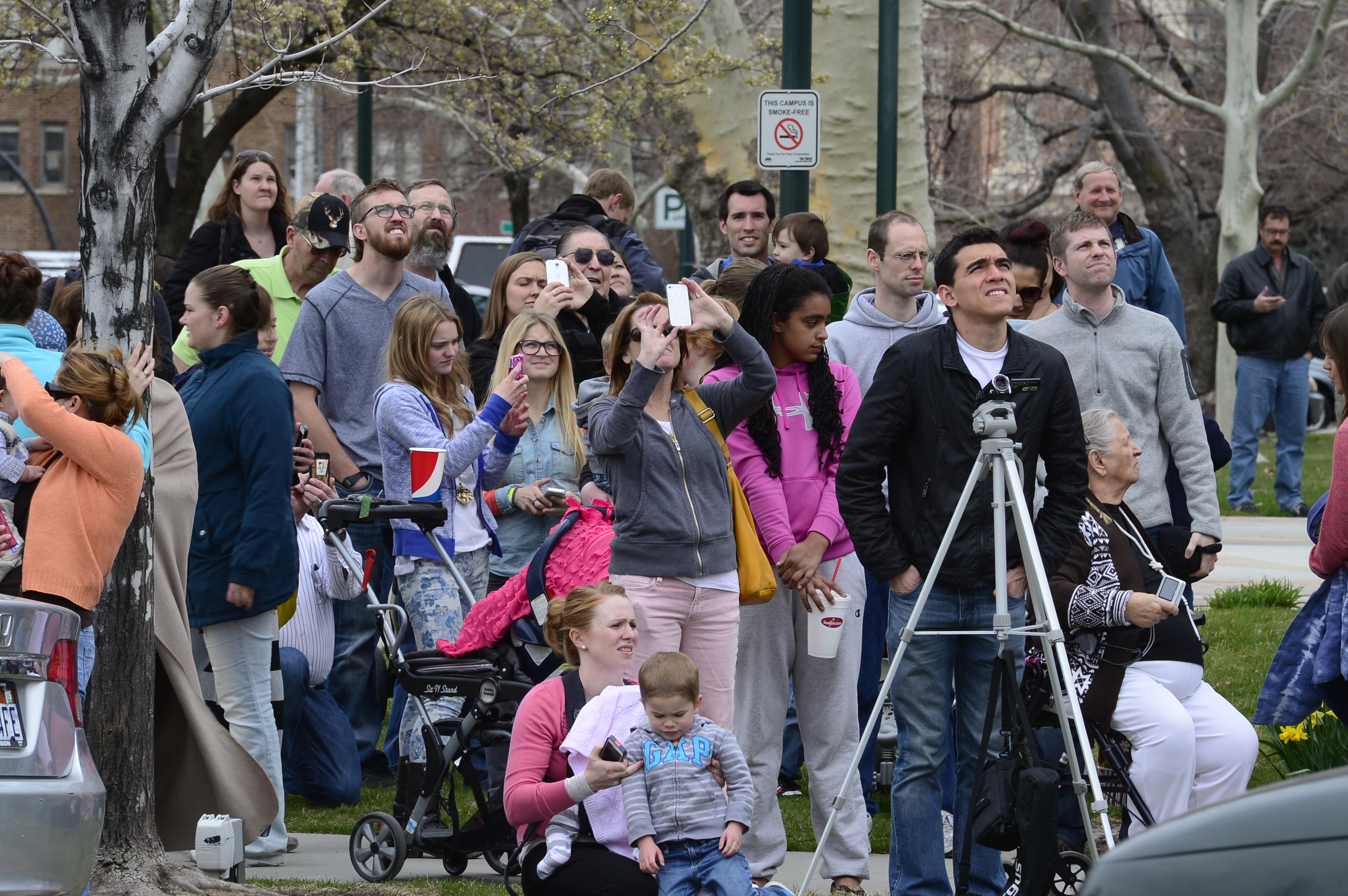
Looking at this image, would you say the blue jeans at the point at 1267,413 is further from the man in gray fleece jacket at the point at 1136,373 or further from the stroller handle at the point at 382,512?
the stroller handle at the point at 382,512

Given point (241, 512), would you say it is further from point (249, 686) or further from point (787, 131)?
point (787, 131)

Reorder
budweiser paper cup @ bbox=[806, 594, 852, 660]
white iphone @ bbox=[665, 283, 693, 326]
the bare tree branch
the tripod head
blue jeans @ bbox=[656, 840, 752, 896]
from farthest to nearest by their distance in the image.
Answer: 1. the bare tree branch
2. budweiser paper cup @ bbox=[806, 594, 852, 660]
3. white iphone @ bbox=[665, 283, 693, 326]
4. the tripod head
5. blue jeans @ bbox=[656, 840, 752, 896]

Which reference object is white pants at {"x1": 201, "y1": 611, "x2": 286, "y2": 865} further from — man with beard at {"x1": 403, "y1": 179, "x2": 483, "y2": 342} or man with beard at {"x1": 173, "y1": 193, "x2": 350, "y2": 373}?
man with beard at {"x1": 403, "y1": 179, "x2": 483, "y2": 342}

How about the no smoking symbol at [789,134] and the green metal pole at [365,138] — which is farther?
the green metal pole at [365,138]

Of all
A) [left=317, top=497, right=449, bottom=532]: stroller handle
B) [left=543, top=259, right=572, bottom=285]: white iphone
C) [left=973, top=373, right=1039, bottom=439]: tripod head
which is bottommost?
[left=317, top=497, right=449, bottom=532]: stroller handle

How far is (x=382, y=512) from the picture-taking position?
623cm

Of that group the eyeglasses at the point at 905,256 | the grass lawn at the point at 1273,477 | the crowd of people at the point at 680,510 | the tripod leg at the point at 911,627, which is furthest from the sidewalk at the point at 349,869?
the grass lawn at the point at 1273,477

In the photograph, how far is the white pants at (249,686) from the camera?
6281 millimetres

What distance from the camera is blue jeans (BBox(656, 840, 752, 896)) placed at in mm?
4863

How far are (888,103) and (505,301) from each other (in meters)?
6.22

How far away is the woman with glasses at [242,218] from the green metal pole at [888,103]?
5.53 meters

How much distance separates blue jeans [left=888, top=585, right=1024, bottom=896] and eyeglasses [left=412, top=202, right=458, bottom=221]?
152 inches

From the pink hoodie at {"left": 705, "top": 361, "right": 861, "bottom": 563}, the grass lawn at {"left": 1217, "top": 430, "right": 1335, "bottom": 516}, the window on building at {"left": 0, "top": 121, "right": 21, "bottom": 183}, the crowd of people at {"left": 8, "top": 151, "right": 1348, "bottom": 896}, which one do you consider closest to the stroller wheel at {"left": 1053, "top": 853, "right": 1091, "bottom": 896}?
the crowd of people at {"left": 8, "top": 151, "right": 1348, "bottom": 896}

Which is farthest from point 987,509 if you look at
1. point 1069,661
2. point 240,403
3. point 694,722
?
point 240,403
